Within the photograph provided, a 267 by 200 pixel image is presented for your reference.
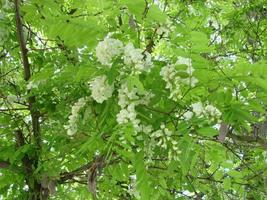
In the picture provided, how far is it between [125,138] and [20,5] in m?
1.59

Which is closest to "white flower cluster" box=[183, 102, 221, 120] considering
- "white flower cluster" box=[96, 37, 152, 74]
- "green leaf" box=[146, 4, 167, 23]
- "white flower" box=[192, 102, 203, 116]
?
"white flower" box=[192, 102, 203, 116]

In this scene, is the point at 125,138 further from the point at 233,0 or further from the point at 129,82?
the point at 233,0

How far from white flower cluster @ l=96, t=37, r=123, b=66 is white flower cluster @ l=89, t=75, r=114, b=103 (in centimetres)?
11

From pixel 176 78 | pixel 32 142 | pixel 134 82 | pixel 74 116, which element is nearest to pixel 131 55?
pixel 134 82

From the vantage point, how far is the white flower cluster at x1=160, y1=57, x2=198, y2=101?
211 centimetres

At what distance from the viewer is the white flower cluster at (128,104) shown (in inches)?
82.6

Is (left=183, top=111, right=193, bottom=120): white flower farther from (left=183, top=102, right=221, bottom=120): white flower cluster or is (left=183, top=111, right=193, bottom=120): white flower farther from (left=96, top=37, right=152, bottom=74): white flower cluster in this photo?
(left=96, top=37, right=152, bottom=74): white flower cluster

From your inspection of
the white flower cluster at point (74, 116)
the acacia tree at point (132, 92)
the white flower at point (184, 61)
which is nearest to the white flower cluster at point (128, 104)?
the acacia tree at point (132, 92)

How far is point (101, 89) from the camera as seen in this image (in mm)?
2191

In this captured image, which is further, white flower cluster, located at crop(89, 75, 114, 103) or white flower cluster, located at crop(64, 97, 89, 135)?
white flower cluster, located at crop(64, 97, 89, 135)

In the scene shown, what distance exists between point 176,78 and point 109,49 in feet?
1.06

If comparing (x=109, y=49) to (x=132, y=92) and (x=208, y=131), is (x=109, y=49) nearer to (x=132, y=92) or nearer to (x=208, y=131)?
(x=132, y=92)

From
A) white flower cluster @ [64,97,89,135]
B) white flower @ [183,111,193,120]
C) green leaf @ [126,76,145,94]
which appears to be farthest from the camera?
white flower cluster @ [64,97,89,135]

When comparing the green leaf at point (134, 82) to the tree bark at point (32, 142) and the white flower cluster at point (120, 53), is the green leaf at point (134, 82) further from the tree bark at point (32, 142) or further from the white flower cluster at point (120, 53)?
the tree bark at point (32, 142)
